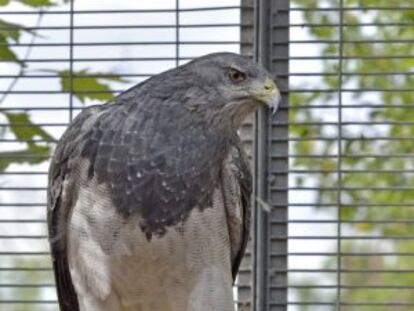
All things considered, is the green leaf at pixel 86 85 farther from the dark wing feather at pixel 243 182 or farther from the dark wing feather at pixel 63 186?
the dark wing feather at pixel 243 182

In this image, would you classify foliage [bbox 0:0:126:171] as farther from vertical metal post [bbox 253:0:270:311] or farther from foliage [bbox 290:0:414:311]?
foliage [bbox 290:0:414:311]

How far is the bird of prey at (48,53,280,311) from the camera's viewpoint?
519 cm

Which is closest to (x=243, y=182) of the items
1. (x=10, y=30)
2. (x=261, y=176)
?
(x=261, y=176)

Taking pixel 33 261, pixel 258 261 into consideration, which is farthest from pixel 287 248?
pixel 33 261

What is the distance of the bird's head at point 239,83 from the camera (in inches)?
204

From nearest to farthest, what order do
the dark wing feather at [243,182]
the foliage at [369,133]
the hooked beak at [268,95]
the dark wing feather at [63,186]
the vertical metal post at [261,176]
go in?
the hooked beak at [268,95]
the dark wing feather at [63,186]
the dark wing feather at [243,182]
the vertical metal post at [261,176]
the foliage at [369,133]

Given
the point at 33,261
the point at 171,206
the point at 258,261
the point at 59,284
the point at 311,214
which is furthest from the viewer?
the point at 33,261

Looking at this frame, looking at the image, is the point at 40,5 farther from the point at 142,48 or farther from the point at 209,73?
the point at 209,73

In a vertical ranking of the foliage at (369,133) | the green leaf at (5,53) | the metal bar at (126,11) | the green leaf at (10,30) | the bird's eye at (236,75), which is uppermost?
the metal bar at (126,11)

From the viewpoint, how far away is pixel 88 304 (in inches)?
209

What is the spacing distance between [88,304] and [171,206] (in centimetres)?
45

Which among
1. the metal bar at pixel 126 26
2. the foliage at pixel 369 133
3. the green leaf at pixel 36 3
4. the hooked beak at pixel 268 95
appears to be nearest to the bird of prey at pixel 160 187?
the hooked beak at pixel 268 95

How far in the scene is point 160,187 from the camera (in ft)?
17.1

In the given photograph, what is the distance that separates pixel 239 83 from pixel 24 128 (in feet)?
4.51
